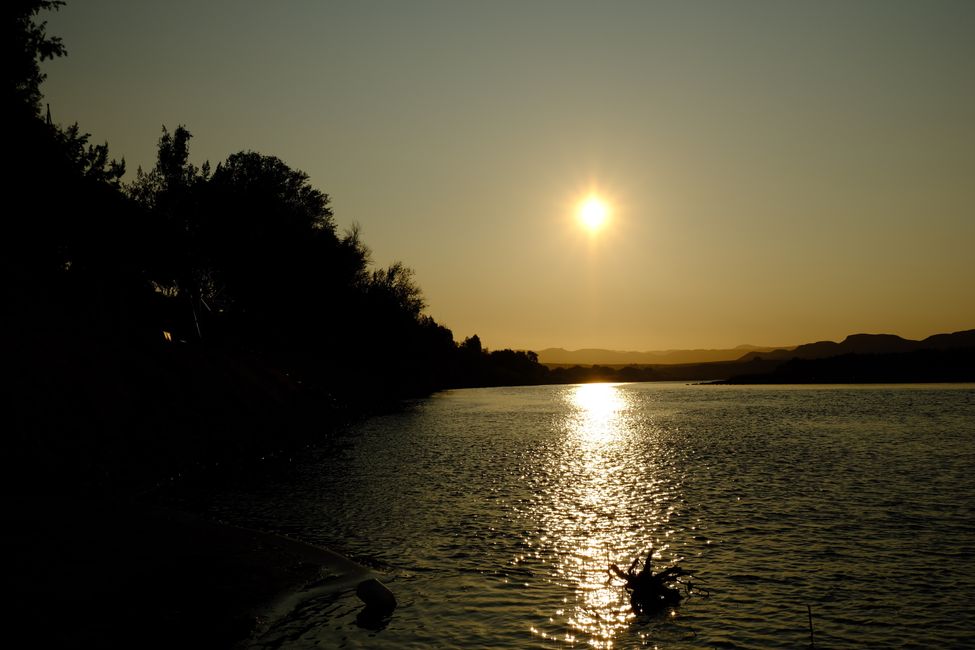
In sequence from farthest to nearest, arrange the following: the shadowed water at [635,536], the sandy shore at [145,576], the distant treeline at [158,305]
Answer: the distant treeline at [158,305], the shadowed water at [635,536], the sandy shore at [145,576]

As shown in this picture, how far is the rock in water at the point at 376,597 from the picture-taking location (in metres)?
15.0

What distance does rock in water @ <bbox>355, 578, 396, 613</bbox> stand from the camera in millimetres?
15039

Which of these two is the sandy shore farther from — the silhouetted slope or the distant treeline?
the silhouetted slope

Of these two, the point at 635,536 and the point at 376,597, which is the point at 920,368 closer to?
the point at 635,536

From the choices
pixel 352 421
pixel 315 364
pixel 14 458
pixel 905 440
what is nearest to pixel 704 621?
pixel 14 458

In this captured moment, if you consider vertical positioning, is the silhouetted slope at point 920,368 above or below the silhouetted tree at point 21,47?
below

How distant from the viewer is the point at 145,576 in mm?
15758

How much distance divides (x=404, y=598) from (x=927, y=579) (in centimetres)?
1278

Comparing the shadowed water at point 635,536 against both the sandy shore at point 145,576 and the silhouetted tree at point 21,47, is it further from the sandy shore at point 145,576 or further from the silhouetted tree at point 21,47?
the silhouetted tree at point 21,47

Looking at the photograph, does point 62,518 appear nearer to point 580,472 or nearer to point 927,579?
point 927,579

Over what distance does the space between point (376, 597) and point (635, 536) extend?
10419 millimetres

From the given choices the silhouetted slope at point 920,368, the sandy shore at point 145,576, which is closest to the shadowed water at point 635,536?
the sandy shore at point 145,576

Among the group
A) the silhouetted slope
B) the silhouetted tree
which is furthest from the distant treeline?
the silhouetted slope

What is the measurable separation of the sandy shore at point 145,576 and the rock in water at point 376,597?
1.64m
